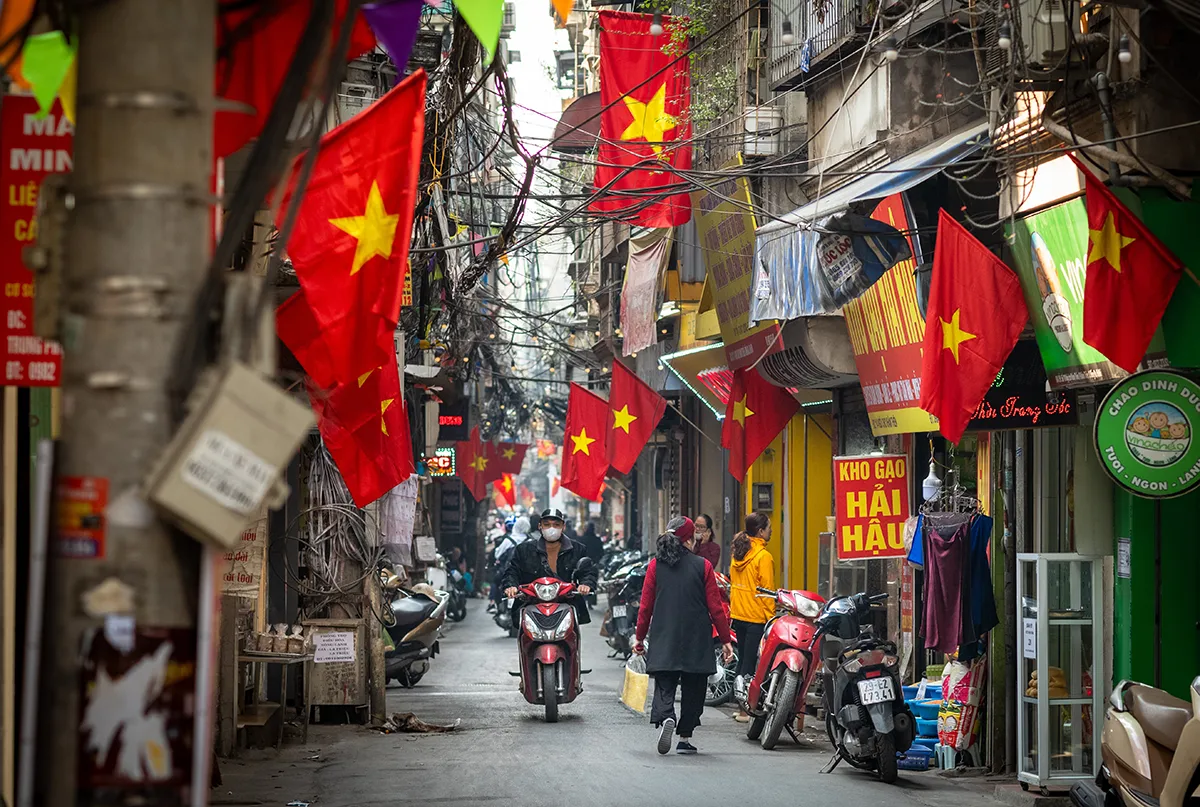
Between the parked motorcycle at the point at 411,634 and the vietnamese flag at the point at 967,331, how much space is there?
29.8 ft

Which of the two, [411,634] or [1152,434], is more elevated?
[1152,434]

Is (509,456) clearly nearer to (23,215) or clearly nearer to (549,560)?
(549,560)

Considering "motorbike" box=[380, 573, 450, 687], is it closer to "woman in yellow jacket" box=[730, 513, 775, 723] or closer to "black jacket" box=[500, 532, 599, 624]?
"black jacket" box=[500, 532, 599, 624]

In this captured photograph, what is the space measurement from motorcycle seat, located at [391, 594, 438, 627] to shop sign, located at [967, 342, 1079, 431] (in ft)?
29.1

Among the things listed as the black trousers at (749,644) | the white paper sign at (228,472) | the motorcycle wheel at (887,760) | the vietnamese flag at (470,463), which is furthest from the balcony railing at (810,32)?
the vietnamese flag at (470,463)

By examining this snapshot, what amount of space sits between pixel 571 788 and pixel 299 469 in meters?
5.69

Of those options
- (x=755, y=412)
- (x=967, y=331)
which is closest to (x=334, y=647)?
(x=755, y=412)

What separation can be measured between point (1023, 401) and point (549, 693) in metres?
5.58

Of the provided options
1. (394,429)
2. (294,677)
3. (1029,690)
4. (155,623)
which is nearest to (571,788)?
(1029,690)

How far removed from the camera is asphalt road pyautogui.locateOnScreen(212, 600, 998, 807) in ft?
30.6

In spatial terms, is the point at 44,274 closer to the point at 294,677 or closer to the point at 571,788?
the point at 571,788

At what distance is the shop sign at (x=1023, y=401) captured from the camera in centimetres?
1023

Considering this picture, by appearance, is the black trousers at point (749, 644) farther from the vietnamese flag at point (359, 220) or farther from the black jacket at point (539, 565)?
the vietnamese flag at point (359, 220)

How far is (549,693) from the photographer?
538 inches
